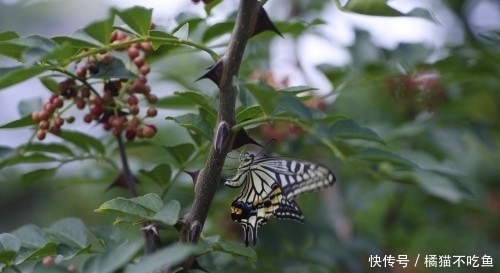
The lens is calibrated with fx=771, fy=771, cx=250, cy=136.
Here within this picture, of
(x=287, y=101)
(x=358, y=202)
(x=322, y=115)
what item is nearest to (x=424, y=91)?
(x=358, y=202)

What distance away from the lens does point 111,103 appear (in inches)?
58.4

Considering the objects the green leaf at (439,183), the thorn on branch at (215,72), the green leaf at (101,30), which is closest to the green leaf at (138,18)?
the green leaf at (101,30)

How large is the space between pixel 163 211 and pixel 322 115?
0.30 metres

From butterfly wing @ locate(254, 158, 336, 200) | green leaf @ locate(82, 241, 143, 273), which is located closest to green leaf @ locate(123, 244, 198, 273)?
green leaf @ locate(82, 241, 143, 273)

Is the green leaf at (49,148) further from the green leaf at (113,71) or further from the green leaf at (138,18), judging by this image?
the green leaf at (138,18)

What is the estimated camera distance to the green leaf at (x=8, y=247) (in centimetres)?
122

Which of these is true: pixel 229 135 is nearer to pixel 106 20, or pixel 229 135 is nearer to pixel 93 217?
pixel 106 20

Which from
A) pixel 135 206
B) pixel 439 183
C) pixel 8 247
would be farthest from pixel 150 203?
pixel 439 183

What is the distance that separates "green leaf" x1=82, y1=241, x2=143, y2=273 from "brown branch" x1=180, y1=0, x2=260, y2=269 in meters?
0.20

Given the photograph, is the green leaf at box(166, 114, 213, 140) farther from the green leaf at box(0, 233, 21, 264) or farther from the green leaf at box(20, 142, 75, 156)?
the green leaf at box(20, 142, 75, 156)

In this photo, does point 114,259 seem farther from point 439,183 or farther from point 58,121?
point 439,183

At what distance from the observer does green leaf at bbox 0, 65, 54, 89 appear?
1123 mm

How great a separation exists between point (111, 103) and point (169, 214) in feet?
1.37

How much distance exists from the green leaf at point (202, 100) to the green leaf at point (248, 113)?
49 mm
